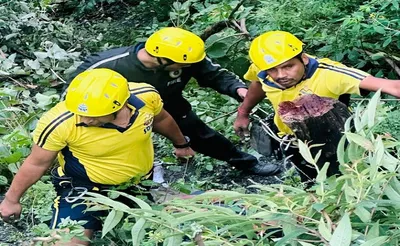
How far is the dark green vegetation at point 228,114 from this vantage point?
2209mm

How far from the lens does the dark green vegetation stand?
221 centimetres

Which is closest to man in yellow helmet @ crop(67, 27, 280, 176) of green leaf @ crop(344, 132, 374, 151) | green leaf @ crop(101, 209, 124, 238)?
green leaf @ crop(101, 209, 124, 238)

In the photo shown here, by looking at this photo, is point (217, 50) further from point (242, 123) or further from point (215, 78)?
point (242, 123)

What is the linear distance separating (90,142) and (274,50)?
46.0 inches

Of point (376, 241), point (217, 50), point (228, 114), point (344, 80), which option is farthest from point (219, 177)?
point (376, 241)

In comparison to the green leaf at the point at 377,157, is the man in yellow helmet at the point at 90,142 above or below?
below

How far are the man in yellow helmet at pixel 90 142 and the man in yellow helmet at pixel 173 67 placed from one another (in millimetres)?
479

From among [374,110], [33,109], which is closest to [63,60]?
[33,109]

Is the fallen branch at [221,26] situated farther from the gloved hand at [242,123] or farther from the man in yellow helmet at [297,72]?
the man in yellow helmet at [297,72]

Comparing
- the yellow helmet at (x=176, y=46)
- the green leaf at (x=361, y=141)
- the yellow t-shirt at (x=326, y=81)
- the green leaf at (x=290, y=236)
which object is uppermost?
the green leaf at (x=361, y=141)

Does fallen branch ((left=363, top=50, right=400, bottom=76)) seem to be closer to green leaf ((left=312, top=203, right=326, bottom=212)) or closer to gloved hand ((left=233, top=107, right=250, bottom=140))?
gloved hand ((left=233, top=107, right=250, bottom=140))

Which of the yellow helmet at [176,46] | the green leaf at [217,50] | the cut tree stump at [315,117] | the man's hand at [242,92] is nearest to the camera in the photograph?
the cut tree stump at [315,117]

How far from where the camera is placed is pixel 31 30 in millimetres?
Answer: 8383

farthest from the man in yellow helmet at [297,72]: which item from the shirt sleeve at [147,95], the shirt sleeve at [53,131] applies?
the shirt sleeve at [53,131]
